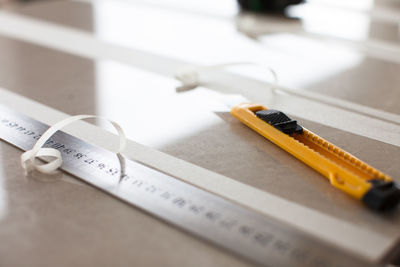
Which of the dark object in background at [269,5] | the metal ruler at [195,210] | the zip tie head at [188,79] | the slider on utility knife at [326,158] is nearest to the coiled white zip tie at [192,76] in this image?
the zip tie head at [188,79]

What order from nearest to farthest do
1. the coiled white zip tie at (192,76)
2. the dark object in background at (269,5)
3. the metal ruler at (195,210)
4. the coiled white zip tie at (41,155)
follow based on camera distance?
the metal ruler at (195,210) < the coiled white zip tie at (41,155) < the coiled white zip tie at (192,76) < the dark object in background at (269,5)

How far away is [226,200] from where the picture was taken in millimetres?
669

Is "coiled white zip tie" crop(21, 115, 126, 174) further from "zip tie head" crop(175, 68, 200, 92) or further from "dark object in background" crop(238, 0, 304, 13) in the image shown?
"dark object in background" crop(238, 0, 304, 13)

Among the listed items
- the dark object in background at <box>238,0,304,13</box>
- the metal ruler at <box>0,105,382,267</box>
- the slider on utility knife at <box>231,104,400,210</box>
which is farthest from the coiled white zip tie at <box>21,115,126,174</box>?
the dark object in background at <box>238,0,304,13</box>

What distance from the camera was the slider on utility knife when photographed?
642mm

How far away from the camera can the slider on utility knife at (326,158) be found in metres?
0.64

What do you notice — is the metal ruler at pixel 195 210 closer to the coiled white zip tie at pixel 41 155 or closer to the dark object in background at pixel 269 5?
the coiled white zip tie at pixel 41 155

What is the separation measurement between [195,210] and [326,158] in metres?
0.22

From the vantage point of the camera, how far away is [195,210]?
25.3 inches

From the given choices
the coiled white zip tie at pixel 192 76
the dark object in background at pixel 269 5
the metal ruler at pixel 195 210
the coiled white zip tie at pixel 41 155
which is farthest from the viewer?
the dark object in background at pixel 269 5

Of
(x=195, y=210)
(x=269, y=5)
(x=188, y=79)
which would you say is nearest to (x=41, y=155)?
(x=195, y=210)

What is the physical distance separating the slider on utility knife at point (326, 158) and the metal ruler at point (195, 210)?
107 mm

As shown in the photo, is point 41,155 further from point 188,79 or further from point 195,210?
point 188,79

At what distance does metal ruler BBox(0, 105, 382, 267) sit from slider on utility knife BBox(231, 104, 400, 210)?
11cm
